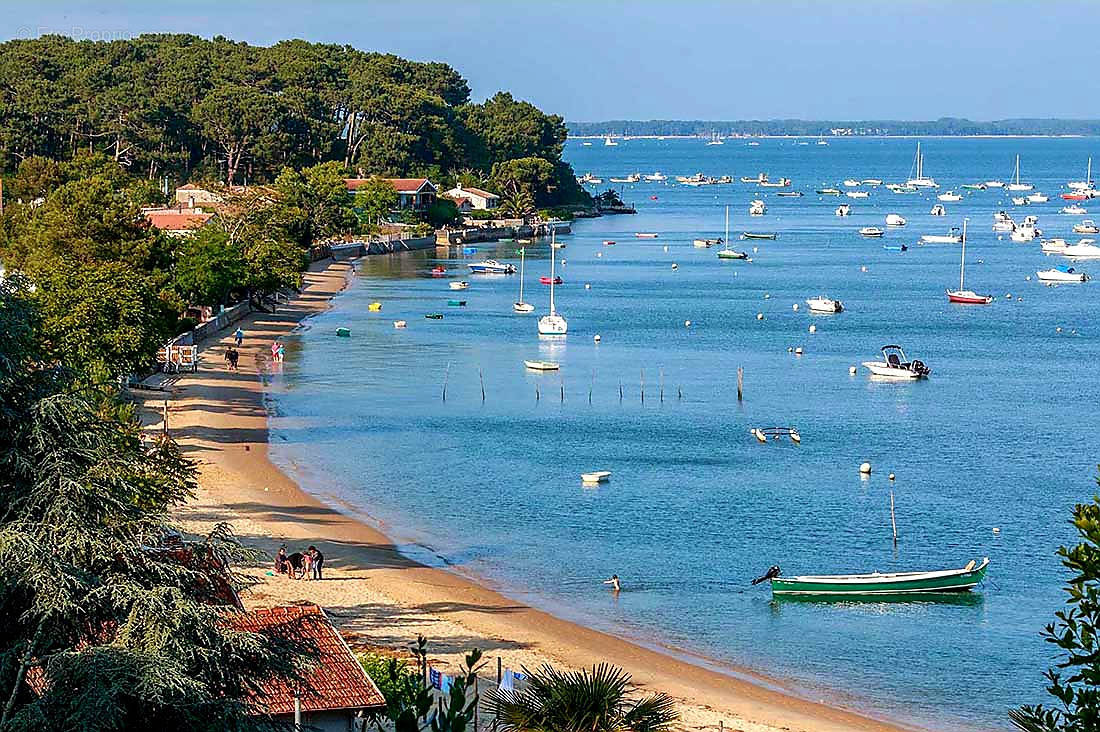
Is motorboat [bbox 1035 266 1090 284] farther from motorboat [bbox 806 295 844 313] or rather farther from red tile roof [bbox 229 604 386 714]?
red tile roof [bbox 229 604 386 714]

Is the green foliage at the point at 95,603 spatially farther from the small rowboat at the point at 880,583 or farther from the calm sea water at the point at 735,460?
the small rowboat at the point at 880,583

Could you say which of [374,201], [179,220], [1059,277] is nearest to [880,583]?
[179,220]

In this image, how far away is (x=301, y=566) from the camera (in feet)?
111

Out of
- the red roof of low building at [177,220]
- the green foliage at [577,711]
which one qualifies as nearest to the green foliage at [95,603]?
the green foliage at [577,711]

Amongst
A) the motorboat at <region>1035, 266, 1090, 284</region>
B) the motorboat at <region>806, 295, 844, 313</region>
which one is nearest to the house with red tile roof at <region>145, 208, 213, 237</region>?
the motorboat at <region>806, 295, 844, 313</region>

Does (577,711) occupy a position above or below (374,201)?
below

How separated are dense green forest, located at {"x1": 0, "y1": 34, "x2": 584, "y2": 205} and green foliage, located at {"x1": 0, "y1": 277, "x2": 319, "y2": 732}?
357 feet

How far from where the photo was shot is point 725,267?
396 ft

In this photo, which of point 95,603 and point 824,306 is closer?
point 95,603

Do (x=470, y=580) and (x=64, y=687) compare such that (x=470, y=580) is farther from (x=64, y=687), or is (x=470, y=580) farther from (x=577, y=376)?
(x=577, y=376)

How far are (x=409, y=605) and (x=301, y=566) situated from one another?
292cm

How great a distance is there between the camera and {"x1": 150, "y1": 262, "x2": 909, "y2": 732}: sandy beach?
2797 cm

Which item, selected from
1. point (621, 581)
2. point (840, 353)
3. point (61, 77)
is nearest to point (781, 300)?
point (840, 353)

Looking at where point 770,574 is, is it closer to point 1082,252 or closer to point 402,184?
point 1082,252
